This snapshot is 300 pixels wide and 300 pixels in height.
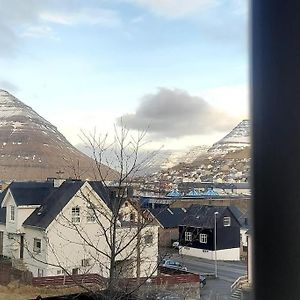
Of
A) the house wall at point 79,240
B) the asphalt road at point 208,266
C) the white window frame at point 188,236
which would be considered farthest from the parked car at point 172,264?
the house wall at point 79,240

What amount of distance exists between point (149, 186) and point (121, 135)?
8.9 inches

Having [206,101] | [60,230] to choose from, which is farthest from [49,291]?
[206,101]

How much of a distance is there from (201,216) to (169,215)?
120 millimetres

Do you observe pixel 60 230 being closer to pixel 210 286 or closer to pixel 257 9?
pixel 210 286

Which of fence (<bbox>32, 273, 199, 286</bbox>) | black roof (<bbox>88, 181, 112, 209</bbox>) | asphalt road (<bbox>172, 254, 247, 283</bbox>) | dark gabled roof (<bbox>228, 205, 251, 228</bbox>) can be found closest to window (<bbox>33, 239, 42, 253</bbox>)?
fence (<bbox>32, 273, 199, 286</bbox>)

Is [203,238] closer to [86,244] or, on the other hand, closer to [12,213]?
[86,244]

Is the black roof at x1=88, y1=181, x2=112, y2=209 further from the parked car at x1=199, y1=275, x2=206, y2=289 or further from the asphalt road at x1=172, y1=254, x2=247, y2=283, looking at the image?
the parked car at x1=199, y1=275, x2=206, y2=289

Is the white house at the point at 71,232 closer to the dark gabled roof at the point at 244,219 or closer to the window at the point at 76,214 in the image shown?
the window at the point at 76,214

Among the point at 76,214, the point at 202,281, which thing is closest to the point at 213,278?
the point at 202,281

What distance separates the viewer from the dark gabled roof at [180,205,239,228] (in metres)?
1.41

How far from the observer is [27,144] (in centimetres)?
139

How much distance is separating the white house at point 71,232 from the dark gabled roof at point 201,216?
197 mm

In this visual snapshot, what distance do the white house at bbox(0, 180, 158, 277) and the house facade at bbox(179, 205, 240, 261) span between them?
0.64 ft

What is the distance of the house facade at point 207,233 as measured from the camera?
1366 mm
